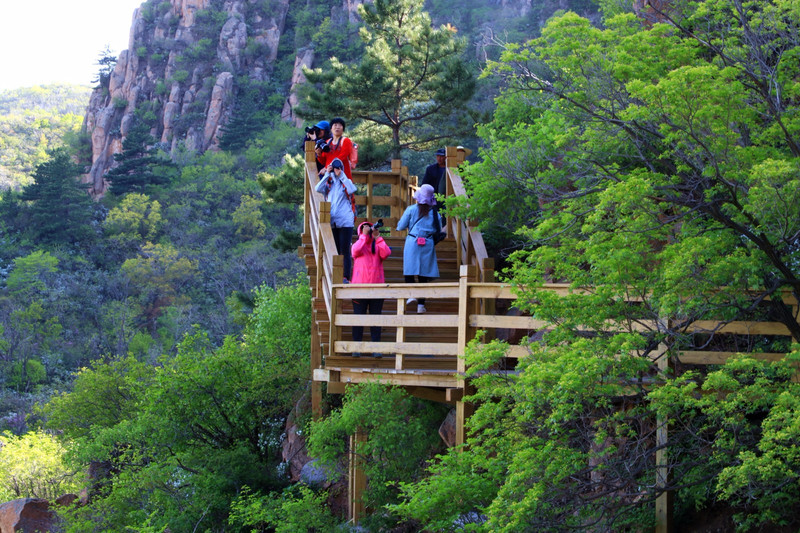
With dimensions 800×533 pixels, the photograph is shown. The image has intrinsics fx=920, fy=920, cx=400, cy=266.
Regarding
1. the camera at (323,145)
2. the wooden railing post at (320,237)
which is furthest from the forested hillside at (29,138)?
the wooden railing post at (320,237)

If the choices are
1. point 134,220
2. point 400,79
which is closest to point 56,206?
point 134,220

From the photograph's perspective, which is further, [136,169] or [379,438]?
[136,169]

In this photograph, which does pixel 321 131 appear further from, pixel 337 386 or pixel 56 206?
pixel 56 206

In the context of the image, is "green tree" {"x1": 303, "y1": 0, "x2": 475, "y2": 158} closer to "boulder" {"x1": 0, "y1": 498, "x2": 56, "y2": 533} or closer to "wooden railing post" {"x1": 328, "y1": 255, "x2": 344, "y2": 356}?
"boulder" {"x1": 0, "y1": 498, "x2": 56, "y2": 533}

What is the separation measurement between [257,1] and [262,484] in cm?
6850

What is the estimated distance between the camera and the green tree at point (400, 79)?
19.4 m

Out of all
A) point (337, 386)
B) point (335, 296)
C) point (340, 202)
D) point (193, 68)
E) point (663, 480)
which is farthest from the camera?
point (193, 68)

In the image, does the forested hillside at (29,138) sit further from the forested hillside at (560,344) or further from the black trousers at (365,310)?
the black trousers at (365,310)

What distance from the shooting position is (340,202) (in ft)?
32.8

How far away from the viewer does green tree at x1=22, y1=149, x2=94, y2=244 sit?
47.8 meters

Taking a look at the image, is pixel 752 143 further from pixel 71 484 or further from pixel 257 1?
pixel 257 1

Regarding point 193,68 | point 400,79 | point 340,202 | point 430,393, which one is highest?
point 193,68

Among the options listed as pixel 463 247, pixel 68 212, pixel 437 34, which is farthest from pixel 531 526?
pixel 68 212

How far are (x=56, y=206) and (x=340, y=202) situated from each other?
42425 mm
